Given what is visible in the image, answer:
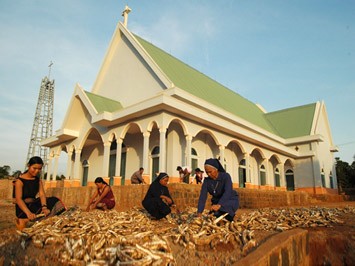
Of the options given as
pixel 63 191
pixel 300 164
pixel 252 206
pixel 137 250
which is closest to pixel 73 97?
pixel 63 191

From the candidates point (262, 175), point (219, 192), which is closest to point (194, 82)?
point (262, 175)

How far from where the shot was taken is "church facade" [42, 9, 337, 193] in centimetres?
1402

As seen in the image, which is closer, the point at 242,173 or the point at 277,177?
the point at 242,173

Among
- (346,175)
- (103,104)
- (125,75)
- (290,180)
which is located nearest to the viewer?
(103,104)

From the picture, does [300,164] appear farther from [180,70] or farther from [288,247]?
[288,247]

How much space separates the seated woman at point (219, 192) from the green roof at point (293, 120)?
22.1 m

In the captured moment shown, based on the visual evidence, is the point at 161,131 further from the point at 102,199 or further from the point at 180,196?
the point at 102,199

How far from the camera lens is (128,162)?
54.2ft

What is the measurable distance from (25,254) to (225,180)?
3039 millimetres

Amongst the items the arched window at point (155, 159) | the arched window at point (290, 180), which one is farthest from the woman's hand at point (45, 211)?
the arched window at point (290, 180)

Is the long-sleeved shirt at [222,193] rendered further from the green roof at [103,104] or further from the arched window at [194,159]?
the green roof at [103,104]

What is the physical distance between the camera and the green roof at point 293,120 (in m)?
24.9

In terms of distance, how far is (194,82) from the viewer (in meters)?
18.4

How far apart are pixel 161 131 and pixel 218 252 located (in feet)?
32.7
